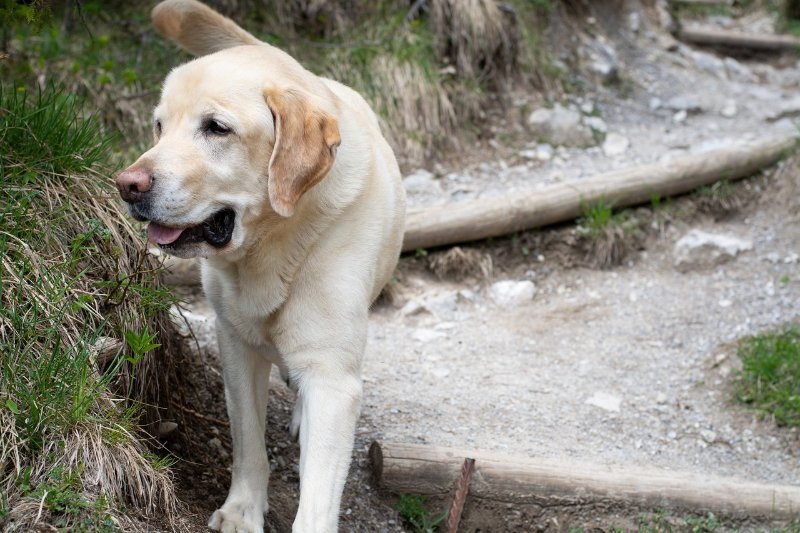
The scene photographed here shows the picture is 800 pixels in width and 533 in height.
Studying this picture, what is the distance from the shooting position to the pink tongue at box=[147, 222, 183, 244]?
2895mm

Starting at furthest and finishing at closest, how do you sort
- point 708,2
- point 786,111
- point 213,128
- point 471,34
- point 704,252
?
point 708,2, point 786,111, point 471,34, point 704,252, point 213,128

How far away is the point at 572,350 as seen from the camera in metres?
5.74

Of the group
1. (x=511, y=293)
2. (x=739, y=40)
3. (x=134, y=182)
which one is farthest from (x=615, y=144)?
(x=134, y=182)

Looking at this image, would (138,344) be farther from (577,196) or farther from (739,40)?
(739,40)

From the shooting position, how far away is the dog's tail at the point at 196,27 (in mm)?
3688

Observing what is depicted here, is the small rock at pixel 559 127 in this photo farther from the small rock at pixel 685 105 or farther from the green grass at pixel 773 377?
the green grass at pixel 773 377

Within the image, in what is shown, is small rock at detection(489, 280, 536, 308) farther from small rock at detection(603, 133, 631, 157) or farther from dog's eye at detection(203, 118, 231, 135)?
dog's eye at detection(203, 118, 231, 135)

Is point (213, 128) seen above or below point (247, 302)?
above

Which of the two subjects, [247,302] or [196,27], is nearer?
[247,302]

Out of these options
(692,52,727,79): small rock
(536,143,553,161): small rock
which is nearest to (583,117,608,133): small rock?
(536,143,553,161): small rock

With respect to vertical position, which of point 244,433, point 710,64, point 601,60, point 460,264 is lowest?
point 460,264

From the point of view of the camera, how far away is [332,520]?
3094mm

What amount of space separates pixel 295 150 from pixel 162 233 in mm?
488

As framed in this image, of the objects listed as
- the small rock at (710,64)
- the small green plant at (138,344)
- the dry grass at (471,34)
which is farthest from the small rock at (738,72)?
the small green plant at (138,344)
